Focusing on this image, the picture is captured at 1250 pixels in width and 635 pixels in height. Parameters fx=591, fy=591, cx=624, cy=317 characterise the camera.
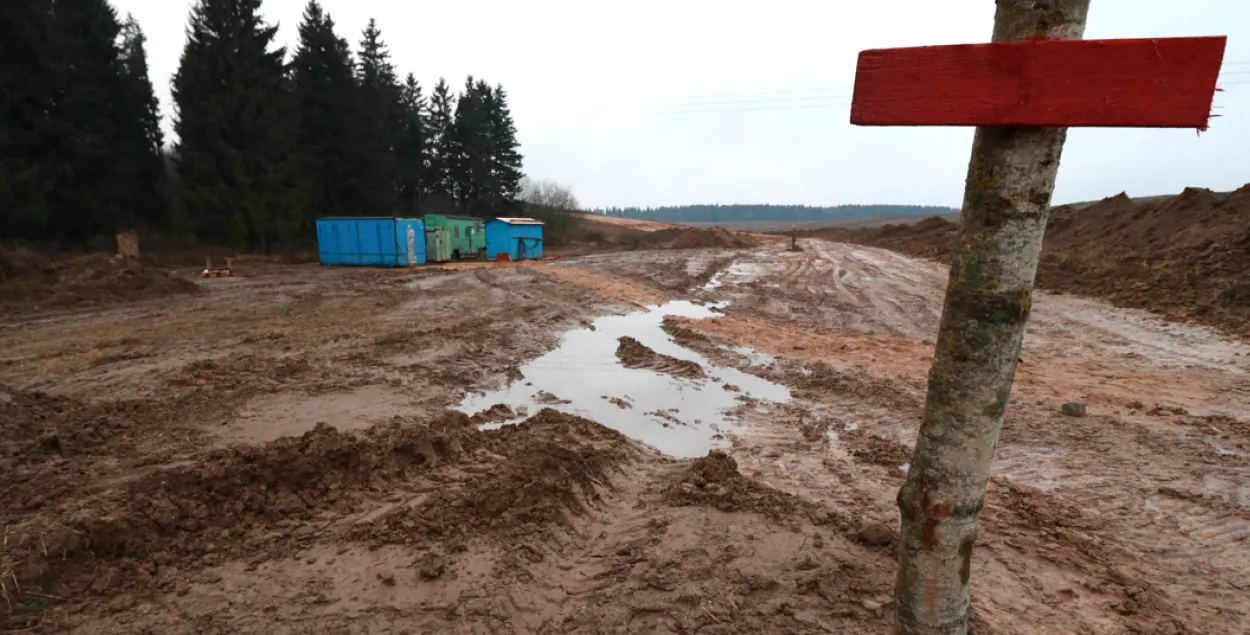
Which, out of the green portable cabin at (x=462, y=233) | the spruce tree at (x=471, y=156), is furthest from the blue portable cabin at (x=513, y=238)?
the spruce tree at (x=471, y=156)

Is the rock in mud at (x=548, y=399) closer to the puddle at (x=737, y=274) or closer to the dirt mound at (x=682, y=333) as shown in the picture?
the dirt mound at (x=682, y=333)

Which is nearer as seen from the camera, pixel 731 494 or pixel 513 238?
pixel 731 494

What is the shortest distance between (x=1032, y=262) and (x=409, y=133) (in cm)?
4490

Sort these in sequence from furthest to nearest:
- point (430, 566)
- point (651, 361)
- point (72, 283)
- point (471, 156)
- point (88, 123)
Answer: point (471, 156) → point (88, 123) → point (72, 283) → point (651, 361) → point (430, 566)

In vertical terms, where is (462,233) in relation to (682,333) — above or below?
above

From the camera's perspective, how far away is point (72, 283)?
14.5 m

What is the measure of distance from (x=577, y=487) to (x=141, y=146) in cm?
3398

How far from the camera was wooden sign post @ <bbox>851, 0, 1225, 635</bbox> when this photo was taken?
1495 millimetres

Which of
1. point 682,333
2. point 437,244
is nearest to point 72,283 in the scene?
point 437,244

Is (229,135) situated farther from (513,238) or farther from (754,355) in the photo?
(754,355)

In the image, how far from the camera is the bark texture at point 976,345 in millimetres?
1631

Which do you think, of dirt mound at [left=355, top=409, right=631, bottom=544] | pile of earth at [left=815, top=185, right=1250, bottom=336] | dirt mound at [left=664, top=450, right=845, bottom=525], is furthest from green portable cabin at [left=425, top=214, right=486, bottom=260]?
dirt mound at [left=664, top=450, right=845, bottom=525]

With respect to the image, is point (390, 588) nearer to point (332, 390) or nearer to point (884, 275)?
point (332, 390)

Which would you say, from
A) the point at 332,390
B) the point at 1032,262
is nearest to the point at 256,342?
the point at 332,390
